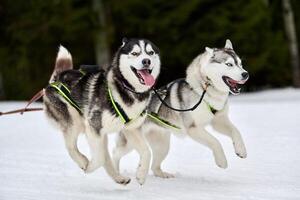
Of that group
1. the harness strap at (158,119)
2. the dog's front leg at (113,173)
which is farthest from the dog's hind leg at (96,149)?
the harness strap at (158,119)

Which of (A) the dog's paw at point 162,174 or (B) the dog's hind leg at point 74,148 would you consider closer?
(B) the dog's hind leg at point 74,148

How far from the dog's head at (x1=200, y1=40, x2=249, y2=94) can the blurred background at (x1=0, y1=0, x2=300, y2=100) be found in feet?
33.2

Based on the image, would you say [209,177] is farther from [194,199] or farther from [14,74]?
[14,74]

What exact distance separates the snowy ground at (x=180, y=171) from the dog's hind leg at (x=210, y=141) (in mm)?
185

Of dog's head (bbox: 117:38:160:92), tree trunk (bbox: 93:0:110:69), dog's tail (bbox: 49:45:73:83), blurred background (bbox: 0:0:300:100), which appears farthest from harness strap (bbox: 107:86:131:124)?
tree trunk (bbox: 93:0:110:69)

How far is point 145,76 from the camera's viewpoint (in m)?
4.81

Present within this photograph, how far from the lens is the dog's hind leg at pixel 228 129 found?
5355 millimetres

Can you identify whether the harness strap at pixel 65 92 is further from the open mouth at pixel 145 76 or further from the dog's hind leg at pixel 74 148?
the open mouth at pixel 145 76

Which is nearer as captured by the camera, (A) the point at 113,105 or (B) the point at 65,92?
(A) the point at 113,105

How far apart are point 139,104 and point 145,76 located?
0.26 m

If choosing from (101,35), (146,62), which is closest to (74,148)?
(146,62)

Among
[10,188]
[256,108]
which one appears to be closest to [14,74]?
[256,108]

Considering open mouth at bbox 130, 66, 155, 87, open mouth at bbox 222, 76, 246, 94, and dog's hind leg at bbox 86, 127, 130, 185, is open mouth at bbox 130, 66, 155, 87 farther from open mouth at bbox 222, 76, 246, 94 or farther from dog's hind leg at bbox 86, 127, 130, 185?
open mouth at bbox 222, 76, 246, 94

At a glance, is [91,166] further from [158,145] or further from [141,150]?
[158,145]
